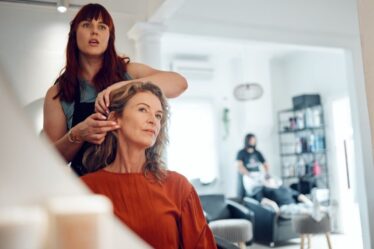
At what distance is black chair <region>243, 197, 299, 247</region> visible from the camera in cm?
300

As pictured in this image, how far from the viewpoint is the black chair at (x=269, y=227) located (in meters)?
3.00

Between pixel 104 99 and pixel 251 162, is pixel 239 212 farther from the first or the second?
pixel 104 99

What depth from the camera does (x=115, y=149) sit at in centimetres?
70

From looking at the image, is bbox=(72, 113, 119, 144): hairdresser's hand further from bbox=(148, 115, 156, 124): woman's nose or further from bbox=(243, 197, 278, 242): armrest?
bbox=(243, 197, 278, 242): armrest

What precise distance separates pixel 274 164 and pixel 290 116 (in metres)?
0.54

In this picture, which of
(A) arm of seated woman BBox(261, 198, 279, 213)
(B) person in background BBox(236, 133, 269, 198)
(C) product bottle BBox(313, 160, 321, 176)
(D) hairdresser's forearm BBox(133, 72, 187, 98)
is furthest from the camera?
(C) product bottle BBox(313, 160, 321, 176)

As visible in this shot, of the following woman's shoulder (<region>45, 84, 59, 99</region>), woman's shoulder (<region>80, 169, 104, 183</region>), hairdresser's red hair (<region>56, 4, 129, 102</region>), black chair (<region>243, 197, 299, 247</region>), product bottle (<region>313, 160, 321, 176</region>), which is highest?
hairdresser's red hair (<region>56, 4, 129, 102</region>)

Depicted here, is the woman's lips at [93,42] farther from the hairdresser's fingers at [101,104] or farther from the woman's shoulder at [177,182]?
the woman's shoulder at [177,182]

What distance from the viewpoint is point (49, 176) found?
13.8 inches

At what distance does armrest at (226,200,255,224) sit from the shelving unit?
907 mm

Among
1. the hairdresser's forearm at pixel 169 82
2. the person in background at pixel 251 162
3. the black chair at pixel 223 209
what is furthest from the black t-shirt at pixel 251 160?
the hairdresser's forearm at pixel 169 82

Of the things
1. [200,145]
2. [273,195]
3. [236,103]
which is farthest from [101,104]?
[236,103]

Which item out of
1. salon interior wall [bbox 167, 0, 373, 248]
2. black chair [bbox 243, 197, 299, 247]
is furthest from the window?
salon interior wall [bbox 167, 0, 373, 248]

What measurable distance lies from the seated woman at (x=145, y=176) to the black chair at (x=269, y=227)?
2433 millimetres
